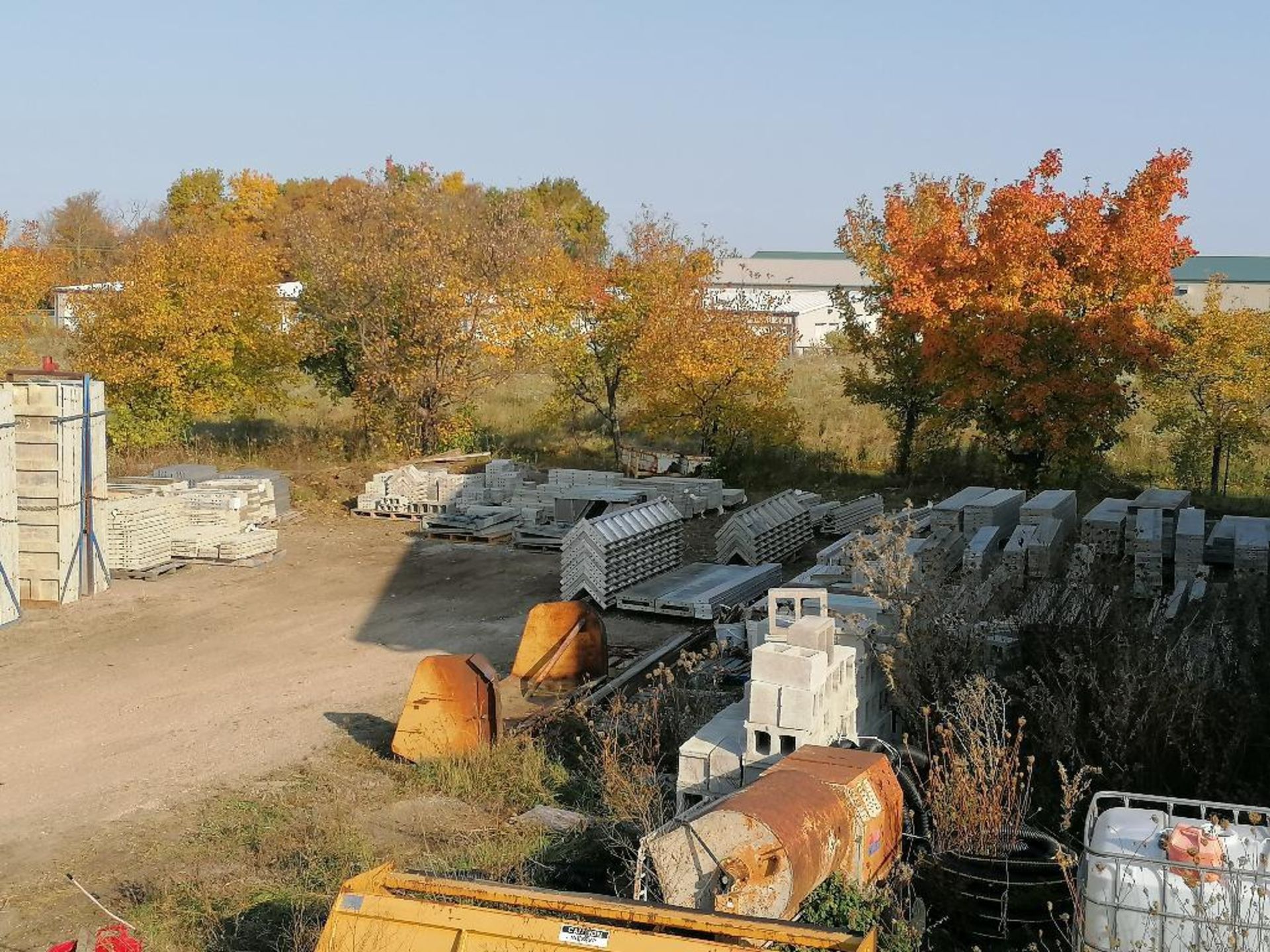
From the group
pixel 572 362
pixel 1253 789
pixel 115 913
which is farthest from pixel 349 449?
pixel 1253 789

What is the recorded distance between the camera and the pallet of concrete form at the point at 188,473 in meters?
21.8

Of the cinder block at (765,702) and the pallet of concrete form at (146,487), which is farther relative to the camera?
the pallet of concrete form at (146,487)

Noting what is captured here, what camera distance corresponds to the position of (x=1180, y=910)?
19.2ft

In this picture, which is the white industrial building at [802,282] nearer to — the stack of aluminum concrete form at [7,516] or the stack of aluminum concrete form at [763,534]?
the stack of aluminum concrete form at [763,534]

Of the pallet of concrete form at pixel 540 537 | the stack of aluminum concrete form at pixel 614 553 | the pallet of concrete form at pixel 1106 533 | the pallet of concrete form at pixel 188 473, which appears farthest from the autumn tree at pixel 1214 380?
the pallet of concrete form at pixel 188 473

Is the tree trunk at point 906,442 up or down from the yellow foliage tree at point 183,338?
down

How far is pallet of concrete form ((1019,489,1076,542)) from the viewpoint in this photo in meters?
14.7

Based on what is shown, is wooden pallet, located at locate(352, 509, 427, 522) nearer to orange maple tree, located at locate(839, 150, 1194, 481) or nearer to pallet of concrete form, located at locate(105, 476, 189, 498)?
pallet of concrete form, located at locate(105, 476, 189, 498)

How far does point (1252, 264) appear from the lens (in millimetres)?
80375

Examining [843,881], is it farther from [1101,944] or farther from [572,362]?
[572,362]

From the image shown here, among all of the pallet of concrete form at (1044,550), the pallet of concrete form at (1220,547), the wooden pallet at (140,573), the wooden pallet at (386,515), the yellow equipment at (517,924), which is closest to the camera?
the yellow equipment at (517,924)

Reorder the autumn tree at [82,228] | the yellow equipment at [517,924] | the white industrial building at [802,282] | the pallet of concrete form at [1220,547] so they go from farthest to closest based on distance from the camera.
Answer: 1. the autumn tree at [82,228]
2. the white industrial building at [802,282]
3. the pallet of concrete form at [1220,547]
4. the yellow equipment at [517,924]

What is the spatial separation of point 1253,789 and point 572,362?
19576mm

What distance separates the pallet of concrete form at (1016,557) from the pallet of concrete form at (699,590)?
10.5 feet
